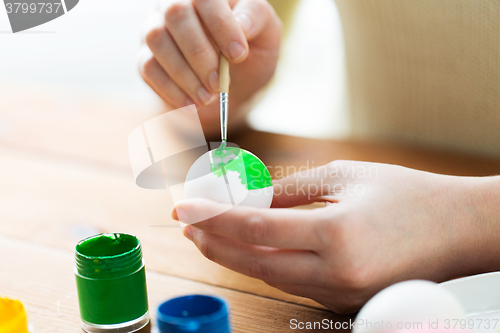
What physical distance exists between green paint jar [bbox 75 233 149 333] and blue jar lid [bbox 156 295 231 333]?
0.40ft

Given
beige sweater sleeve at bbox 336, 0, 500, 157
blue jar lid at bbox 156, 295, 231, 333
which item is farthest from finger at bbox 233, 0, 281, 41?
blue jar lid at bbox 156, 295, 231, 333

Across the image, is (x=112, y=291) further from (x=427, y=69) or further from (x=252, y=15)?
(x=427, y=69)

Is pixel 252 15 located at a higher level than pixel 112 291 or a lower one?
higher

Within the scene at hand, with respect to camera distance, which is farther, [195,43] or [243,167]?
[195,43]

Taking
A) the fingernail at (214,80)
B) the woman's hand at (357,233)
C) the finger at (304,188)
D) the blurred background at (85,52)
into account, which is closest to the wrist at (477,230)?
the woman's hand at (357,233)

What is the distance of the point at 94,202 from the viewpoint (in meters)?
0.91

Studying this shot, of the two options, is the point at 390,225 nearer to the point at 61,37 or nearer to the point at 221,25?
the point at 221,25

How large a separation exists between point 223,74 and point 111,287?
1.33ft

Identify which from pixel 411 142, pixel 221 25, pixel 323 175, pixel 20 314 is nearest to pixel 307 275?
pixel 323 175

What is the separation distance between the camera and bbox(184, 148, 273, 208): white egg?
633 mm

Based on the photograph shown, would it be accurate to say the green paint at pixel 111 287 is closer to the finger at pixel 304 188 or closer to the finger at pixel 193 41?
the finger at pixel 304 188

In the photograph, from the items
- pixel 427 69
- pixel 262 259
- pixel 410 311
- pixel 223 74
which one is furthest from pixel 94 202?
pixel 427 69

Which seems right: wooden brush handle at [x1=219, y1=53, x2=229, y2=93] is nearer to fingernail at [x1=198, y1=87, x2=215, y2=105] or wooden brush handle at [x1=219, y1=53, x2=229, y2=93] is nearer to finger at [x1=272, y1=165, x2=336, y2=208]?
fingernail at [x1=198, y1=87, x2=215, y2=105]

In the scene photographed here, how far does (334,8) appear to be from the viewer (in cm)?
129
